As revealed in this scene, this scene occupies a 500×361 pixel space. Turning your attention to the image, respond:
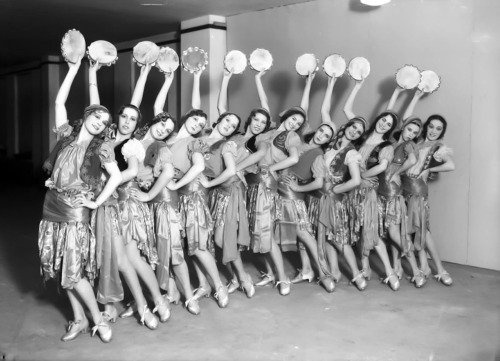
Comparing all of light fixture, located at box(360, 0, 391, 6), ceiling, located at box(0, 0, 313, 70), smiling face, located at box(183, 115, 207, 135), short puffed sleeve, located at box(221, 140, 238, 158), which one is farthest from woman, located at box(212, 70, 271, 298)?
ceiling, located at box(0, 0, 313, 70)

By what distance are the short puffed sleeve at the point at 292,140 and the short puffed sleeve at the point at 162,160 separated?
3.15 feet

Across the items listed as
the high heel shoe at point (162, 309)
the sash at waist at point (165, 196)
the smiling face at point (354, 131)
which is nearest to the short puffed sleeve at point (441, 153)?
the smiling face at point (354, 131)

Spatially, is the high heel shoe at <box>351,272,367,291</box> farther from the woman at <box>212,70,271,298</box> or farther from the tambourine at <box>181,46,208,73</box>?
the tambourine at <box>181,46,208,73</box>

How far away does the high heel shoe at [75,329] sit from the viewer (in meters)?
3.22

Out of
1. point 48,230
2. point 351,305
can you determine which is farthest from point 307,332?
point 48,230

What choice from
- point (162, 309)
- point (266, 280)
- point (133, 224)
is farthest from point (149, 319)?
point (266, 280)

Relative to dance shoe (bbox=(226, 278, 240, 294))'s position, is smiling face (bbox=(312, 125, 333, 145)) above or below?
above

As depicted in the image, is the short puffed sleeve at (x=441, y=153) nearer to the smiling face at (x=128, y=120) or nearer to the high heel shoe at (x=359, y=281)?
the high heel shoe at (x=359, y=281)

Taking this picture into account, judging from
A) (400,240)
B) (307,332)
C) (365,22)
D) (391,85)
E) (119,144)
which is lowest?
(307,332)

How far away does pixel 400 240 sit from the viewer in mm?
4359

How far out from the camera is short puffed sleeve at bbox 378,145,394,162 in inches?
164

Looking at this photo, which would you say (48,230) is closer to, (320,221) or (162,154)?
(162,154)

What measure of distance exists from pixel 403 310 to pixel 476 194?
1.55 meters

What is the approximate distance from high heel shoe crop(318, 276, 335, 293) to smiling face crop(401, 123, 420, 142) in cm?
114
